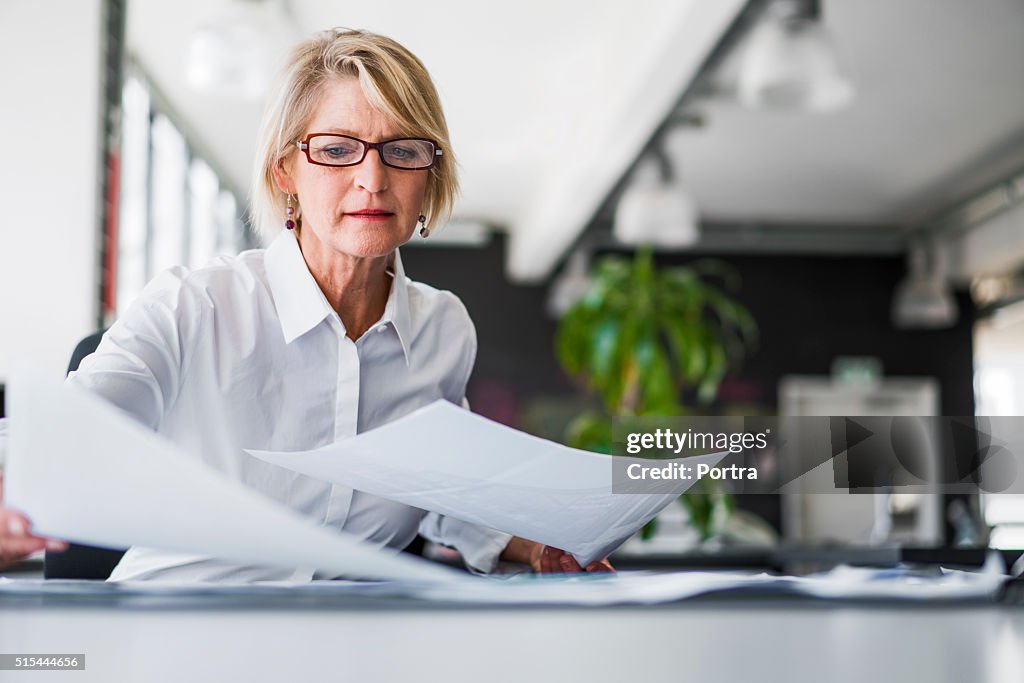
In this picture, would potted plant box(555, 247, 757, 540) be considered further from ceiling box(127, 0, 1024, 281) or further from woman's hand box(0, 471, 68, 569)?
woman's hand box(0, 471, 68, 569)

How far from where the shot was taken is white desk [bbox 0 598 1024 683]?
1.07 ft

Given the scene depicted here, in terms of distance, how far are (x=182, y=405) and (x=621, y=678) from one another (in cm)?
65

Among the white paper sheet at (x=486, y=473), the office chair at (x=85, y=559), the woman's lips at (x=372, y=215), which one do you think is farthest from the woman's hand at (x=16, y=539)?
the office chair at (x=85, y=559)

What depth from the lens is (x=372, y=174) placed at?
81 centimetres

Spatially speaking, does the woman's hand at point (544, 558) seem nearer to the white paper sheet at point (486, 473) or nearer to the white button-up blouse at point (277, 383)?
the white button-up blouse at point (277, 383)

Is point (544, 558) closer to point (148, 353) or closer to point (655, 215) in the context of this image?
point (148, 353)

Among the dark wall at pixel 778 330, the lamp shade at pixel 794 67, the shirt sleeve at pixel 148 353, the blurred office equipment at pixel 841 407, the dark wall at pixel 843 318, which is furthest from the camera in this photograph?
the dark wall at pixel 843 318

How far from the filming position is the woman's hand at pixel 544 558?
80 cm

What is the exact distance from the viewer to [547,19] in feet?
13.9

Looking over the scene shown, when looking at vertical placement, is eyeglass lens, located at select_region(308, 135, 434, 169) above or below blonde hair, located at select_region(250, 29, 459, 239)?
below

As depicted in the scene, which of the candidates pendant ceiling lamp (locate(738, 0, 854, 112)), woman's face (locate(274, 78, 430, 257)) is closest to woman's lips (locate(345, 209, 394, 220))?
woman's face (locate(274, 78, 430, 257))

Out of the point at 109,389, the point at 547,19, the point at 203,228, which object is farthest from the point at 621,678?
the point at 203,228

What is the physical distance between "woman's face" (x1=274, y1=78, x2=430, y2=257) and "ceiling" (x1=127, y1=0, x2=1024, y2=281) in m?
0.90

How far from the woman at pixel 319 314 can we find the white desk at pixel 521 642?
385mm
